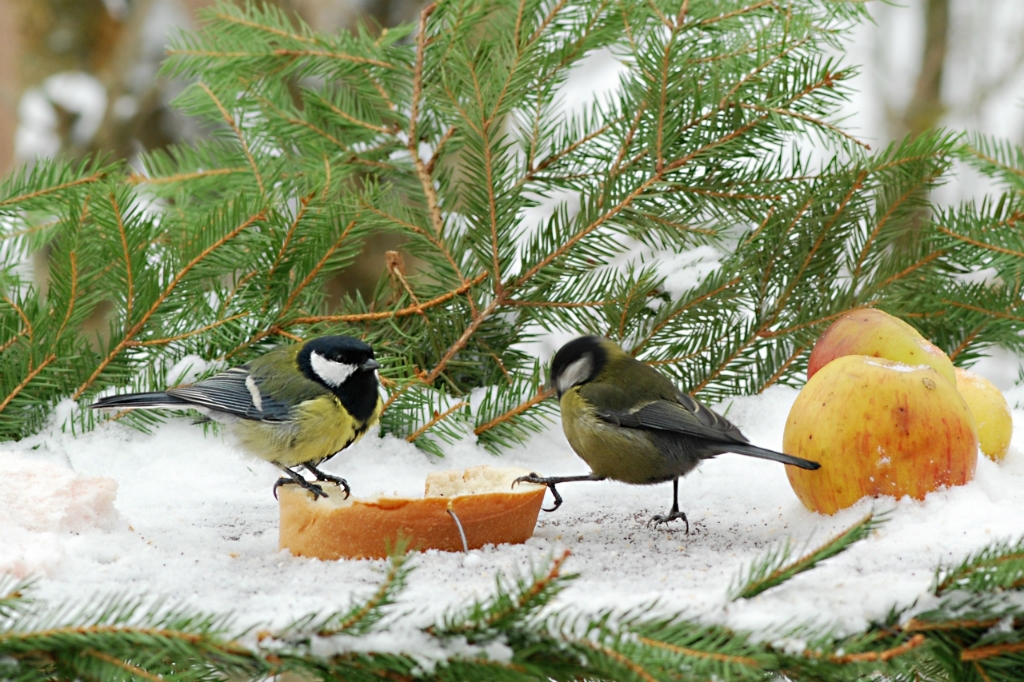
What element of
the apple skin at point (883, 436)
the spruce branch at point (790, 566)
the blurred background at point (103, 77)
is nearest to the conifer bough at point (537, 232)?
the apple skin at point (883, 436)

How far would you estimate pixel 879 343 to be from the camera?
1725 mm

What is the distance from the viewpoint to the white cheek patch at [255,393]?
179cm

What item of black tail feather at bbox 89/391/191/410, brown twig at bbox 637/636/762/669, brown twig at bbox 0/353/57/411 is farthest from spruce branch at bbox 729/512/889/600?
brown twig at bbox 0/353/57/411

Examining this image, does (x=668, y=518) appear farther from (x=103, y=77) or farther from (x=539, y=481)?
(x=103, y=77)

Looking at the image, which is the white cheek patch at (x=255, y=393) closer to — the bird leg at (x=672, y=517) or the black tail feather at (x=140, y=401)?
the black tail feather at (x=140, y=401)

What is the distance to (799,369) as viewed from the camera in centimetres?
220

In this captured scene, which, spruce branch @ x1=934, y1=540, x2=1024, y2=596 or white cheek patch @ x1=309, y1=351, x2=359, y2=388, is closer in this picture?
spruce branch @ x1=934, y1=540, x2=1024, y2=596

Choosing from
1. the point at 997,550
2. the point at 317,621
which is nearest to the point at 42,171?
the point at 317,621

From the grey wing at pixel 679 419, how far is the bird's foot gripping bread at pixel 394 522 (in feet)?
1.09

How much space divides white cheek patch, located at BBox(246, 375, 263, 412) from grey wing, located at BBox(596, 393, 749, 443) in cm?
66

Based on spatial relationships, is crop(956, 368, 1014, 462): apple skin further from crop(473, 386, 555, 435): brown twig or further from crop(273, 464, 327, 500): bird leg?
crop(273, 464, 327, 500): bird leg

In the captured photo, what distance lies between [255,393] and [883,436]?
1.15m

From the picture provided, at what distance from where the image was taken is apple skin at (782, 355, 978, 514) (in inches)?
57.4

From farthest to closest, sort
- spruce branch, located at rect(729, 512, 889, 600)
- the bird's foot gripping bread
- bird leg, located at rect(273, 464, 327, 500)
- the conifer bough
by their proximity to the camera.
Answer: the conifer bough
bird leg, located at rect(273, 464, 327, 500)
the bird's foot gripping bread
spruce branch, located at rect(729, 512, 889, 600)
